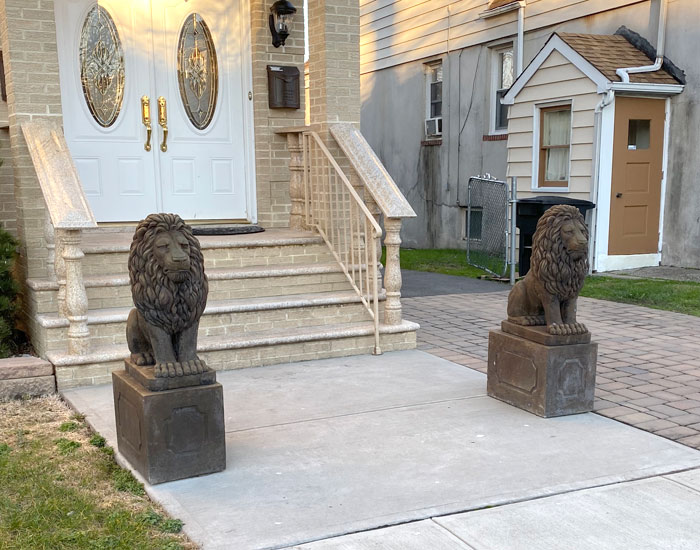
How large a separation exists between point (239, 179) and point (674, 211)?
5891 millimetres

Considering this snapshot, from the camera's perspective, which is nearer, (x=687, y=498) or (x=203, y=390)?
(x=687, y=498)

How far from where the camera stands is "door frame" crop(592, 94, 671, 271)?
9.25m

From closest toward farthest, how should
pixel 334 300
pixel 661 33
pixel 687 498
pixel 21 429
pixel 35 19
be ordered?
pixel 687 498 < pixel 21 429 < pixel 35 19 < pixel 334 300 < pixel 661 33

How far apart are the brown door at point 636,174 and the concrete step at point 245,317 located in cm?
499

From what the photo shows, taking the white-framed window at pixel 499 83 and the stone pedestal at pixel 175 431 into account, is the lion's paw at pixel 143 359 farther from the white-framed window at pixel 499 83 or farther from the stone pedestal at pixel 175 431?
the white-framed window at pixel 499 83

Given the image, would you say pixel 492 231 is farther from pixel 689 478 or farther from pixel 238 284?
pixel 689 478

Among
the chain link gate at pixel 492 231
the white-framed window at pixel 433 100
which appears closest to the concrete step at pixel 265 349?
the chain link gate at pixel 492 231

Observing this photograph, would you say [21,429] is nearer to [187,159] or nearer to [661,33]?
[187,159]

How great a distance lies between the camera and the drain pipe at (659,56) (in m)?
9.05

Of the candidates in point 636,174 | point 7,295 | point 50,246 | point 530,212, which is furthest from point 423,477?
point 636,174

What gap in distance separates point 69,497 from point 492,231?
27.2 feet

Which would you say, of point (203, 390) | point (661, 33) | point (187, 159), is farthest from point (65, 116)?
point (661, 33)

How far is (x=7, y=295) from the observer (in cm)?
518

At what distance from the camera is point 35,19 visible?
529 cm
